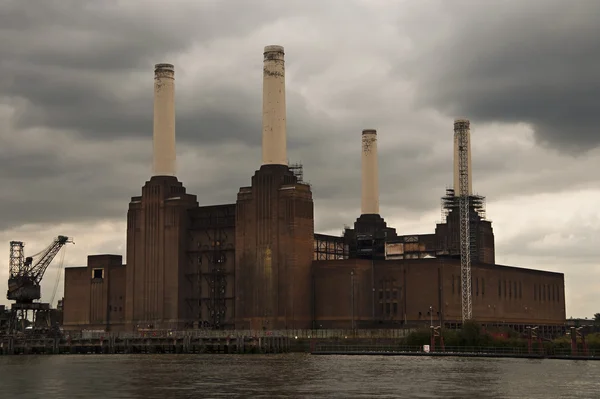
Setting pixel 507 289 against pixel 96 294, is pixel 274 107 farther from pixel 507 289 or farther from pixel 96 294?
pixel 507 289

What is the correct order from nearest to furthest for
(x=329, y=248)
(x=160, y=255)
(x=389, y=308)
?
(x=389, y=308)
(x=160, y=255)
(x=329, y=248)

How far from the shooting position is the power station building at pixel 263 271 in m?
161

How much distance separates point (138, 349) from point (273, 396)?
9323cm

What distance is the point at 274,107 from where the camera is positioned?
6270 inches

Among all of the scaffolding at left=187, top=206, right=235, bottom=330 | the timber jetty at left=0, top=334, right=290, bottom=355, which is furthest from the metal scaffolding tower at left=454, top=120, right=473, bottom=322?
the scaffolding at left=187, top=206, right=235, bottom=330

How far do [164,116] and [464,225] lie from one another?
1974 inches

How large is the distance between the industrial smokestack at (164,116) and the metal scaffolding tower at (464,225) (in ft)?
153

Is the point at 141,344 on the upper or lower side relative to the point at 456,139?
lower

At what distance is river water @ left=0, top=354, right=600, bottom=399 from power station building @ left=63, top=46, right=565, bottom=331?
140 ft

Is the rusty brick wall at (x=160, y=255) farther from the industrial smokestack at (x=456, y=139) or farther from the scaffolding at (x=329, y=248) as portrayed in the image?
the industrial smokestack at (x=456, y=139)

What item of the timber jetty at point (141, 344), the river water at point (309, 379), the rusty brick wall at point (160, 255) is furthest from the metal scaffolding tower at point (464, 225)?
the river water at point (309, 379)

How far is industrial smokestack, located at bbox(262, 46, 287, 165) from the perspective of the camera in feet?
523

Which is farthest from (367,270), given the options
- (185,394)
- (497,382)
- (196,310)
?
(185,394)

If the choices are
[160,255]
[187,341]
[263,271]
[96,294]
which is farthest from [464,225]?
[96,294]
